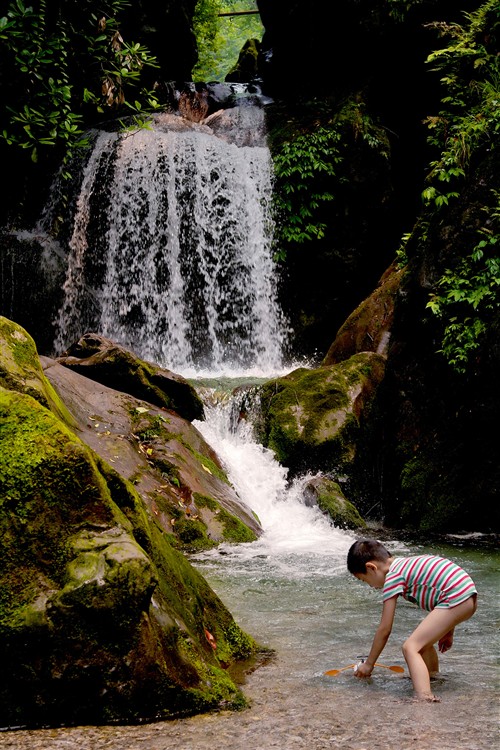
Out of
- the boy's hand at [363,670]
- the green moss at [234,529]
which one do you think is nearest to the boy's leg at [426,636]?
the boy's hand at [363,670]

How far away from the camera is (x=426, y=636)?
351 centimetres

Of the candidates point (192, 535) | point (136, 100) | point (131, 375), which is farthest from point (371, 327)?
point (192, 535)

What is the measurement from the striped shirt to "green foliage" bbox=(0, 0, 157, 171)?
6.68 meters

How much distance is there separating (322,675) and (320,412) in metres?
7.52

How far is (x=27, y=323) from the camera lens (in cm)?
1658

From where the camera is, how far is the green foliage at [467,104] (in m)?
9.84

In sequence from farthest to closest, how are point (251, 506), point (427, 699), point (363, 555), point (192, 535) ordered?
point (251, 506)
point (192, 535)
point (363, 555)
point (427, 699)

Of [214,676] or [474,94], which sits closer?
[214,676]

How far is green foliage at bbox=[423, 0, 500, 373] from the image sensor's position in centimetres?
916

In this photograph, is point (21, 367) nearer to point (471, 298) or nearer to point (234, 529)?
point (234, 529)

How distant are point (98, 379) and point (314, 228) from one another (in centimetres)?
899

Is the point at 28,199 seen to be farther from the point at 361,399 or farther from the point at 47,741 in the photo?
the point at 47,741

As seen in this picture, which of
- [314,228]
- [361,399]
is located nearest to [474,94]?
[361,399]

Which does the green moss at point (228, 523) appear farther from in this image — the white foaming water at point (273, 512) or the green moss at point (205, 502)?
the white foaming water at point (273, 512)
